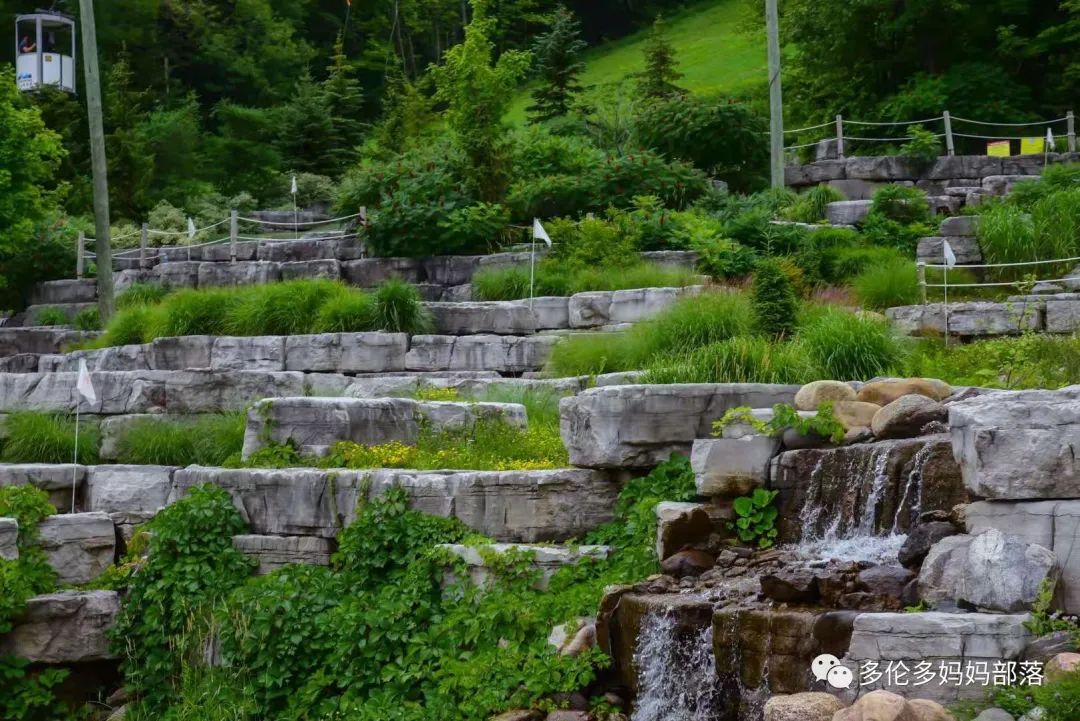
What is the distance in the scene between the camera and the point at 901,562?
29.3 feet

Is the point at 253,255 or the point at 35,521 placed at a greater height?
the point at 253,255

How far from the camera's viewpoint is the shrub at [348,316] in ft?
58.0

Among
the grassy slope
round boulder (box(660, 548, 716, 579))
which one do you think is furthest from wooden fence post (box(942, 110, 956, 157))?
round boulder (box(660, 548, 716, 579))

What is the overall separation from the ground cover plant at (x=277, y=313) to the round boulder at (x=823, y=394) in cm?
731

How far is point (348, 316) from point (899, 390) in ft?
27.9

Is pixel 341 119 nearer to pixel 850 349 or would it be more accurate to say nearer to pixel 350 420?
pixel 350 420

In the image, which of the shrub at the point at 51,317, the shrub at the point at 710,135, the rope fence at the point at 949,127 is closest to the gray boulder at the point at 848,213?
the shrub at the point at 710,135

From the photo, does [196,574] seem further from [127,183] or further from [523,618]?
[127,183]

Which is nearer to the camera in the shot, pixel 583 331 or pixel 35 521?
pixel 35 521

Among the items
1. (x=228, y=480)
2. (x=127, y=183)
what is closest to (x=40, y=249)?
(x=127, y=183)

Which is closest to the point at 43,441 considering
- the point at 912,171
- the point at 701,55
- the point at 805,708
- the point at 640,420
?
the point at 640,420

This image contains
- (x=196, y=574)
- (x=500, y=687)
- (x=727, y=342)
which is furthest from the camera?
(x=727, y=342)

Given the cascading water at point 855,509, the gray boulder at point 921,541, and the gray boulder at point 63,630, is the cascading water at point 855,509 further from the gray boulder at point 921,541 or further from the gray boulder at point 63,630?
the gray boulder at point 63,630

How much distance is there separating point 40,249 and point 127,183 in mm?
9580
